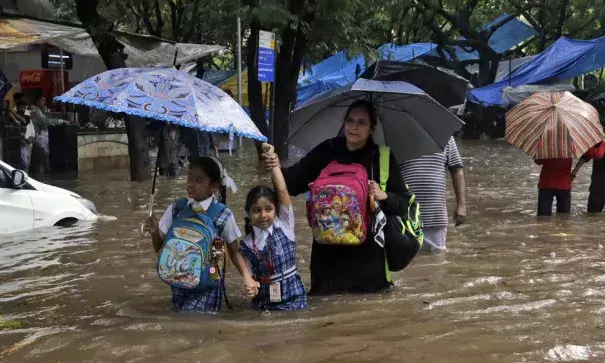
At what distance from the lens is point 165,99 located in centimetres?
439

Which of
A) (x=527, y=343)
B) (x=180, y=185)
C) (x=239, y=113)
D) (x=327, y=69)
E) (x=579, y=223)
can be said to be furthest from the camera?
(x=327, y=69)

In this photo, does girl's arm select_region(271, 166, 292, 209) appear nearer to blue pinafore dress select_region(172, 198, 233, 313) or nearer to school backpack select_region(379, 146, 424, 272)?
blue pinafore dress select_region(172, 198, 233, 313)

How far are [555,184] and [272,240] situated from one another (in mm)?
6078

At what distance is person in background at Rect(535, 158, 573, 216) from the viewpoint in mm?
9508

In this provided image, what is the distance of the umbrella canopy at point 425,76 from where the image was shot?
22.8ft

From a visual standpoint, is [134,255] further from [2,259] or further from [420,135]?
[420,135]

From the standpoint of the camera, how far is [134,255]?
7.66 m

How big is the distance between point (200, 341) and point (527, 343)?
6.29 feet

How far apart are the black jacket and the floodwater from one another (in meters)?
0.18

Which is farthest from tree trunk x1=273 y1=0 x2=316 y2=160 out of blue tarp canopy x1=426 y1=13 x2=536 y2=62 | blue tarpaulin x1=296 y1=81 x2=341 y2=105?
blue tarp canopy x1=426 y1=13 x2=536 y2=62

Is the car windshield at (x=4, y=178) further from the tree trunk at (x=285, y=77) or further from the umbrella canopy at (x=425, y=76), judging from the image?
the tree trunk at (x=285, y=77)

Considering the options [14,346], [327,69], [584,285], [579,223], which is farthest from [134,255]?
[327,69]

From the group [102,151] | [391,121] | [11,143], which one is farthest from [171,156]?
[391,121]

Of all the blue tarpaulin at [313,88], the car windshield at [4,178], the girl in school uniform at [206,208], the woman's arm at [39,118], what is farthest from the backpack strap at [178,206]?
the blue tarpaulin at [313,88]
